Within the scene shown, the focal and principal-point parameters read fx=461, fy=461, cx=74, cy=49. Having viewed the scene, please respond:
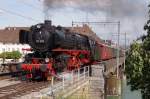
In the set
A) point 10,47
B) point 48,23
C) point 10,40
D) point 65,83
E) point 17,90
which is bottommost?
point 17,90

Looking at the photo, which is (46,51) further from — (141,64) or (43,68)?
(141,64)

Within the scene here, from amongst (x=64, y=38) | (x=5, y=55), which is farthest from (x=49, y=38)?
(x=5, y=55)

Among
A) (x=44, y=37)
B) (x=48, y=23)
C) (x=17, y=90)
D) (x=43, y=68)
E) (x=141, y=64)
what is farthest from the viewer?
(x=48, y=23)

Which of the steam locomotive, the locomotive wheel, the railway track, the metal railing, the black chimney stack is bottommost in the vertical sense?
the railway track

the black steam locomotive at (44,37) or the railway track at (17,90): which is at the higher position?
the black steam locomotive at (44,37)

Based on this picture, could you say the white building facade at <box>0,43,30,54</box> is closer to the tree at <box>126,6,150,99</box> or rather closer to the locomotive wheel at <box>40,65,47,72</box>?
the locomotive wheel at <box>40,65,47,72</box>

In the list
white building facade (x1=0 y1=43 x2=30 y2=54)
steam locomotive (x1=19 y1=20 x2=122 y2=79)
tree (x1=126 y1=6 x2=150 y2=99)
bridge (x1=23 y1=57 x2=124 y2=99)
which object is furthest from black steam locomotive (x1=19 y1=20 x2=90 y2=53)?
white building facade (x1=0 y1=43 x2=30 y2=54)

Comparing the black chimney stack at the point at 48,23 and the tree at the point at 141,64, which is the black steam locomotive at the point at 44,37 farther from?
the tree at the point at 141,64

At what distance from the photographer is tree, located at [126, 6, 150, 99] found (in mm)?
19359

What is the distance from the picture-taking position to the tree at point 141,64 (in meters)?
19.4

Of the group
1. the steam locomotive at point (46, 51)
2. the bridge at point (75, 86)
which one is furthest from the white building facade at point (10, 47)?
the steam locomotive at point (46, 51)

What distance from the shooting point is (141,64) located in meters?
19.6

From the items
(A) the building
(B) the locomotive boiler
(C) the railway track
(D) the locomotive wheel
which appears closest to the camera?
(C) the railway track

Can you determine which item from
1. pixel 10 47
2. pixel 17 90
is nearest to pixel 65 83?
pixel 17 90
